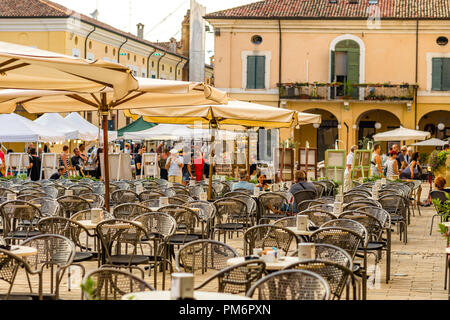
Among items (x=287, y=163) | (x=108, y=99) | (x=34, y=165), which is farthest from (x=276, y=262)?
(x=34, y=165)

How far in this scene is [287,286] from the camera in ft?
16.3

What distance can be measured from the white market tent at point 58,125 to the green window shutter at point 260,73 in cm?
1497

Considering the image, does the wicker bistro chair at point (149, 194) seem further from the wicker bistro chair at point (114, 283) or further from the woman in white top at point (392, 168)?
the woman in white top at point (392, 168)

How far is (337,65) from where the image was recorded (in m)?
40.0

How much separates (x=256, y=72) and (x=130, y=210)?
1195 inches

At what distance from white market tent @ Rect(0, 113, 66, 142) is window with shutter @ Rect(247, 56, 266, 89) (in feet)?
54.2

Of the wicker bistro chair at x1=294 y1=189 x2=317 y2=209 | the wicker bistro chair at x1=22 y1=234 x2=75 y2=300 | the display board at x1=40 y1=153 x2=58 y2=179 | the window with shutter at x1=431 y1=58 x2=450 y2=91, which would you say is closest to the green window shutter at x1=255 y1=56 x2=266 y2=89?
the window with shutter at x1=431 y1=58 x2=450 y2=91

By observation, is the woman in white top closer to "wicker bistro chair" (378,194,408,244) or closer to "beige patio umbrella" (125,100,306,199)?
"beige patio umbrella" (125,100,306,199)

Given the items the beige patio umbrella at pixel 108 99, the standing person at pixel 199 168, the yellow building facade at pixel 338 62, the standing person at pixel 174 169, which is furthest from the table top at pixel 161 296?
the yellow building facade at pixel 338 62

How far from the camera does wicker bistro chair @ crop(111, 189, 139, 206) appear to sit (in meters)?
12.3

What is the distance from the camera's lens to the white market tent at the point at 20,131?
23.3 meters
